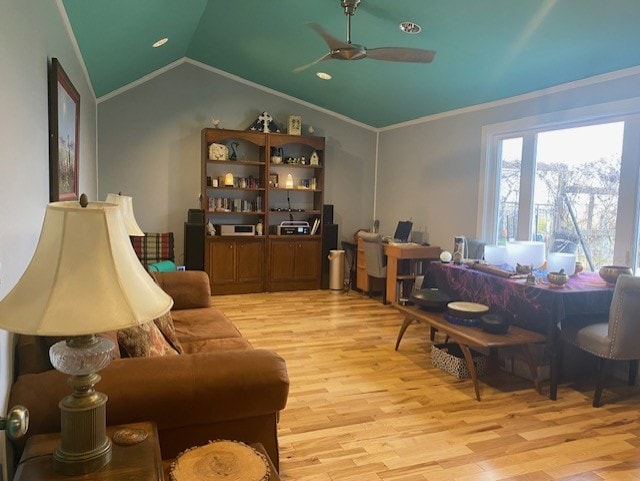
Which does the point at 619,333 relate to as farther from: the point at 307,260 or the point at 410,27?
the point at 307,260

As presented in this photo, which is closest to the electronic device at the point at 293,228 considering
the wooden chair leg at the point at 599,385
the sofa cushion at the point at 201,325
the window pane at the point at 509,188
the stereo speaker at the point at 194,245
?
the stereo speaker at the point at 194,245

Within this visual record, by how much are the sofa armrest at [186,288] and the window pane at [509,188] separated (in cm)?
313

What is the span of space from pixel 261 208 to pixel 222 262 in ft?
3.08

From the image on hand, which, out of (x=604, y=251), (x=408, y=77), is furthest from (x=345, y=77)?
(x=604, y=251)

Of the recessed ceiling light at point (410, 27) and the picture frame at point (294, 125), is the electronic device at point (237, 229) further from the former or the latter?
the recessed ceiling light at point (410, 27)

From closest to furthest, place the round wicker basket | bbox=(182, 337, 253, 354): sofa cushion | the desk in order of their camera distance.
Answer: the round wicker basket, bbox=(182, 337, 253, 354): sofa cushion, the desk

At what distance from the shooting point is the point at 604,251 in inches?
155

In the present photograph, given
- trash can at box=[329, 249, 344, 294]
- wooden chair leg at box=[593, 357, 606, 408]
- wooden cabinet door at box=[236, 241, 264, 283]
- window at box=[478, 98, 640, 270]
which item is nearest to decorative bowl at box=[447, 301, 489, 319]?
wooden chair leg at box=[593, 357, 606, 408]

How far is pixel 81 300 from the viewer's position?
45.0 inches

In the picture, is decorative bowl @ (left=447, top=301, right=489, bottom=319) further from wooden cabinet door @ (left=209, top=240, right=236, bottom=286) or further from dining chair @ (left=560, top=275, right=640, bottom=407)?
wooden cabinet door @ (left=209, top=240, right=236, bottom=286)

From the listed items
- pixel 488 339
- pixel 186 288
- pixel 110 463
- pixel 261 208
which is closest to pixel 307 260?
pixel 261 208

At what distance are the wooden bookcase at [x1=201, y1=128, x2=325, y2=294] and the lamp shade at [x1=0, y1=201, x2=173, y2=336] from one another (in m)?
5.01

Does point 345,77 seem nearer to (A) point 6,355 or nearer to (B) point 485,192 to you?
(B) point 485,192

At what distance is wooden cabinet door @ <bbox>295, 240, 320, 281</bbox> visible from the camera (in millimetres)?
6656
